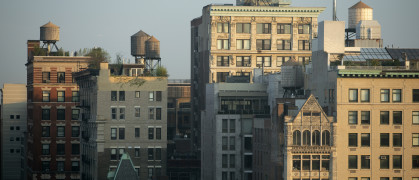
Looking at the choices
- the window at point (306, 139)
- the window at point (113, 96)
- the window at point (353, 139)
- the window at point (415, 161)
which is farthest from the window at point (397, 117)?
the window at point (113, 96)

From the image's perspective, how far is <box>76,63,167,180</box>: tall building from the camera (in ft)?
569

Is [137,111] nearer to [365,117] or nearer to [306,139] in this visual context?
[306,139]

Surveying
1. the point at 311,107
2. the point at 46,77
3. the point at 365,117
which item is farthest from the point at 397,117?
the point at 46,77

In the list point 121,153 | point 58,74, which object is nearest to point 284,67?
point 121,153

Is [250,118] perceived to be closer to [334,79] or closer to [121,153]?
[121,153]

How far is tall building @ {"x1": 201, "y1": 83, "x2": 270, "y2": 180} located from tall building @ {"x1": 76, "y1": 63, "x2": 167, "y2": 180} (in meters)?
8.22

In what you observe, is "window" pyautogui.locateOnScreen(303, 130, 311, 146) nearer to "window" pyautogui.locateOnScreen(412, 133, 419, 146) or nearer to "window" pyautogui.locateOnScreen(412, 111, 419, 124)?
"window" pyautogui.locateOnScreen(412, 133, 419, 146)

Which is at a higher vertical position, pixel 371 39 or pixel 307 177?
pixel 371 39

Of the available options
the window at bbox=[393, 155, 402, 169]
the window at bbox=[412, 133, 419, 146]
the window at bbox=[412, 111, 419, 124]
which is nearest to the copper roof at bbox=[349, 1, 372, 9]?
the window at bbox=[412, 111, 419, 124]

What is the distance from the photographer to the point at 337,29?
476ft

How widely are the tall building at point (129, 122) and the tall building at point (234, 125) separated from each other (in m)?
8.22

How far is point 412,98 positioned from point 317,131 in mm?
12661

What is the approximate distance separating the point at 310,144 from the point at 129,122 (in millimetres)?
44946

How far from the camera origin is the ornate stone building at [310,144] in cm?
13638
